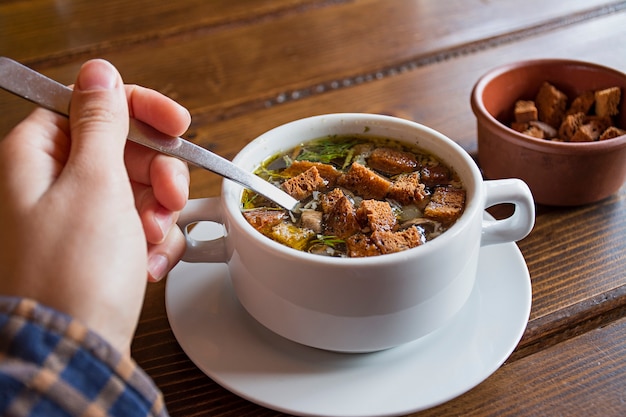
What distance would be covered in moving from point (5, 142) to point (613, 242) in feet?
2.97

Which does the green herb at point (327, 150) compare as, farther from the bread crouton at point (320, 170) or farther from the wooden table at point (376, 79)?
the wooden table at point (376, 79)

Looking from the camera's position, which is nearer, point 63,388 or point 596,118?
point 63,388

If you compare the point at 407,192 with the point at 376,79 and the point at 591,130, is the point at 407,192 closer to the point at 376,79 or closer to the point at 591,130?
the point at 591,130

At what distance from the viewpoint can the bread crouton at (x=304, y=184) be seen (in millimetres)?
1021

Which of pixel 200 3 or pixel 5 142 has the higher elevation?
pixel 5 142

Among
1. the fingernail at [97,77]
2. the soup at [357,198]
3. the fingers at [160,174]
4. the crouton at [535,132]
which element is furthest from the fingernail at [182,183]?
the crouton at [535,132]

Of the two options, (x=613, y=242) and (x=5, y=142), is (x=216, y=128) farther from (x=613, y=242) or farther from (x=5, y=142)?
(x=613, y=242)

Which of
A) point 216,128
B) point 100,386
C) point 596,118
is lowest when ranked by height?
point 216,128

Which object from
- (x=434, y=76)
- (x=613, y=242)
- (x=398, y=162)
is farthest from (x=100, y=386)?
(x=434, y=76)

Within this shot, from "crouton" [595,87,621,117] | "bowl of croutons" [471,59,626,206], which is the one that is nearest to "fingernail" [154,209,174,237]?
"bowl of croutons" [471,59,626,206]

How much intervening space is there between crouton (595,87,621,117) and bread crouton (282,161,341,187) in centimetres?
53

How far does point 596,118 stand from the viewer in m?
1.23

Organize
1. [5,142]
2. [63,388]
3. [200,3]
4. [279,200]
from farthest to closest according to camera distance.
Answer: [200,3] < [279,200] < [5,142] < [63,388]

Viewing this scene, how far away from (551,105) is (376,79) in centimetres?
42
